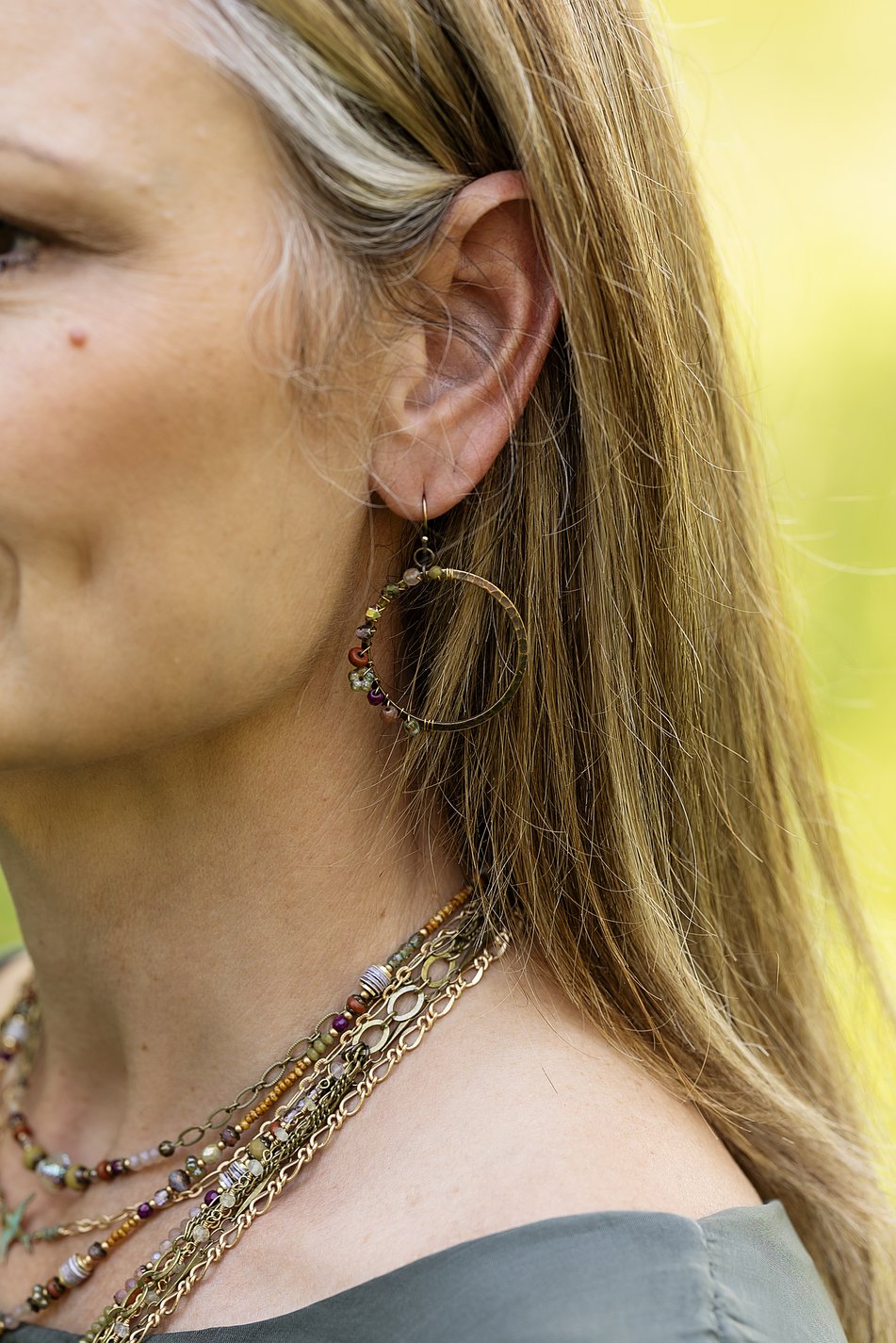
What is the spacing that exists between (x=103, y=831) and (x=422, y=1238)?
0.61 meters

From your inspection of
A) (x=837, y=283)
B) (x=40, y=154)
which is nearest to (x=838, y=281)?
(x=837, y=283)

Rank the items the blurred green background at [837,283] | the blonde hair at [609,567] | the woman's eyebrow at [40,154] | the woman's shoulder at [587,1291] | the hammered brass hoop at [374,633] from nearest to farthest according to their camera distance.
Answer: the woman's shoulder at [587,1291] → the woman's eyebrow at [40,154] → the blonde hair at [609,567] → the hammered brass hoop at [374,633] → the blurred green background at [837,283]

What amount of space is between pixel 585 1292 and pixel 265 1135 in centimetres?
47

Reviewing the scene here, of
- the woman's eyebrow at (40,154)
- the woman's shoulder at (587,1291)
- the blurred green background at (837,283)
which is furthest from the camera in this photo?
the blurred green background at (837,283)

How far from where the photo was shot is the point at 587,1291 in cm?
118

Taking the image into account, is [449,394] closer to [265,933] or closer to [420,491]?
[420,491]

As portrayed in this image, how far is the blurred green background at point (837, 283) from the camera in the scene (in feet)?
13.5

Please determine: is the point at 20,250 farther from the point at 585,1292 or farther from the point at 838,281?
the point at 838,281

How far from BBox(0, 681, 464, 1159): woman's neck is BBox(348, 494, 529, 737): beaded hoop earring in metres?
0.06

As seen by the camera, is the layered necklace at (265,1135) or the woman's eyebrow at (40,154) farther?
the layered necklace at (265,1135)

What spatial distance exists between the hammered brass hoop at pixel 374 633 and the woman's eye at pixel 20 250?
51cm

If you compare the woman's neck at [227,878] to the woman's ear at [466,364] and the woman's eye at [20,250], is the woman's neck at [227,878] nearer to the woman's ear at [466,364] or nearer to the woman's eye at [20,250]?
the woman's ear at [466,364]

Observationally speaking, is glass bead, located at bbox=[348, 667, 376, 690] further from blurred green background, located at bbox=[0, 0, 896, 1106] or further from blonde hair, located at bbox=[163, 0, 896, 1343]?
blurred green background, located at bbox=[0, 0, 896, 1106]

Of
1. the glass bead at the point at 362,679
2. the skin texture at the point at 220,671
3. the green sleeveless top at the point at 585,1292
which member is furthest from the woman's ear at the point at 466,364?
the green sleeveless top at the point at 585,1292
